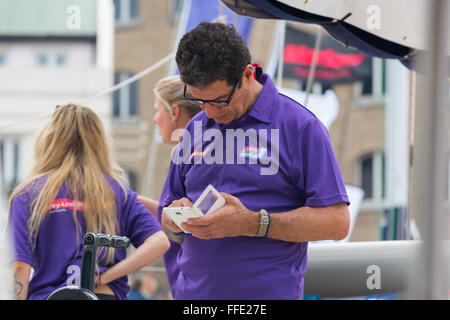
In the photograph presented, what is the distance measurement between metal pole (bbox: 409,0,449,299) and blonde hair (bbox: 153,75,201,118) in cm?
171

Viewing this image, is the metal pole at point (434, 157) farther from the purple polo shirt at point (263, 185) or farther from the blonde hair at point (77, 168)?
the blonde hair at point (77, 168)

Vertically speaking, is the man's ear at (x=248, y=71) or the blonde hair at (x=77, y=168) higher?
the man's ear at (x=248, y=71)

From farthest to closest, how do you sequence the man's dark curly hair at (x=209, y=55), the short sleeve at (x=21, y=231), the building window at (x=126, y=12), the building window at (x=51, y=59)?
the building window at (x=126, y=12)
the building window at (x=51, y=59)
the short sleeve at (x=21, y=231)
the man's dark curly hair at (x=209, y=55)

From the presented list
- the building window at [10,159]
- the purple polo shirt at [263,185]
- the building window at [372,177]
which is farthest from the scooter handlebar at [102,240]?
the building window at [372,177]

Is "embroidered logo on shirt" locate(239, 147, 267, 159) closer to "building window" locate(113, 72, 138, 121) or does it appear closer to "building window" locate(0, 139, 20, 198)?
"building window" locate(0, 139, 20, 198)

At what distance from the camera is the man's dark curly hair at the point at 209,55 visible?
181 centimetres

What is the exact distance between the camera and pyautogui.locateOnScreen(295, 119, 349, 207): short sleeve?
1849mm

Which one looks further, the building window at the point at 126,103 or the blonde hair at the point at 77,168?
the building window at the point at 126,103

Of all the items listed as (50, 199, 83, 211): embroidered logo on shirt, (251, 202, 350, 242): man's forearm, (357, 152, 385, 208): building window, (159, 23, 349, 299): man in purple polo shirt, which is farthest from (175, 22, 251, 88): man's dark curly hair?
(357, 152, 385, 208): building window

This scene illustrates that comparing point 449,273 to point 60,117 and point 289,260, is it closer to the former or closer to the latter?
point 289,260

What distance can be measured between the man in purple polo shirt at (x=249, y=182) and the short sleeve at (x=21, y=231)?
24.8 inches

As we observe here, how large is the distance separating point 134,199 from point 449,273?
1693 mm

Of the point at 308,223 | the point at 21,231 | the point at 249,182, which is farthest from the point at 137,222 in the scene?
the point at 308,223
